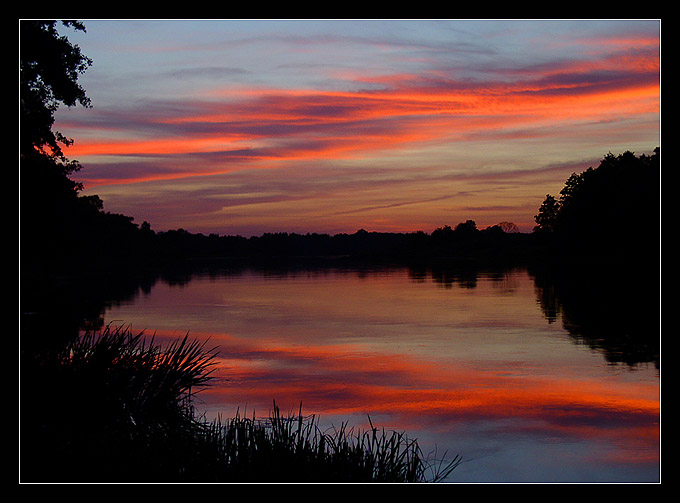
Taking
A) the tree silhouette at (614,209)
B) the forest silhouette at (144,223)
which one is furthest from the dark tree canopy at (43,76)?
the tree silhouette at (614,209)

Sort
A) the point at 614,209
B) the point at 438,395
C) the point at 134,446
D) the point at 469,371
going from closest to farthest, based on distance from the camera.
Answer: the point at 134,446, the point at 438,395, the point at 469,371, the point at 614,209

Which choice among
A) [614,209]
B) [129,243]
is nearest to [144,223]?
[129,243]

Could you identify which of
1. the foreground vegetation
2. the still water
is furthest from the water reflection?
the foreground vegetation

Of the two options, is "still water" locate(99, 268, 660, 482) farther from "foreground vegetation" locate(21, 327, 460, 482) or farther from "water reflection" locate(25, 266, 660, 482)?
"foreground vegetation" locate(21, 327, 460, 482)

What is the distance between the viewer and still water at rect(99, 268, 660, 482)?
14.9 meters

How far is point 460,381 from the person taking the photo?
21938 mm

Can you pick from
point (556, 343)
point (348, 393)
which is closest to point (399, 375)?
point (348, 393)

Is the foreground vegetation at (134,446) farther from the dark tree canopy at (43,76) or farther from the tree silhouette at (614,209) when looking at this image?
the tree silhouette at (614,209)

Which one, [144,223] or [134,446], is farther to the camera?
[144,223]

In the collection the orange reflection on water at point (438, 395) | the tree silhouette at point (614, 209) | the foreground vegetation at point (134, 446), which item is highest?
the tree silhouette at point (614, 209)

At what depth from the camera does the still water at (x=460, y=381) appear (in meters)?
14.9

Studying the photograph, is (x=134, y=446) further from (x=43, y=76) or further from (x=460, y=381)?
(x=43, y=76)

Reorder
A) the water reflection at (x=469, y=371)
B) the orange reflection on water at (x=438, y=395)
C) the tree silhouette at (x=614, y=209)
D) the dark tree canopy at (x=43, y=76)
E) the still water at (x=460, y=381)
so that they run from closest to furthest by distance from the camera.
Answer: the still water at (x=460, y=381) < the water reflection at (x=469, y=371) < the orange reflection on water at (x=438, y=395) < the dark tree canopy at (x=43, y=76) < the tree silhouette at (x=614, y=209)

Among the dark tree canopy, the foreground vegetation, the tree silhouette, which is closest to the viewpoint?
the foreground vegetation
